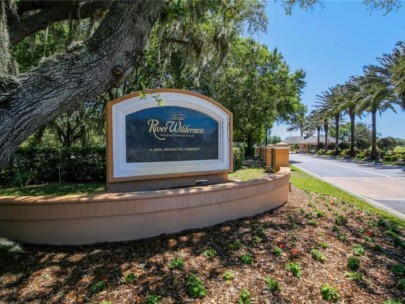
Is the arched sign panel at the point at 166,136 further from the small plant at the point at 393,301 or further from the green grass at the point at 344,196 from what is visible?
the small plant at the point at 393,301

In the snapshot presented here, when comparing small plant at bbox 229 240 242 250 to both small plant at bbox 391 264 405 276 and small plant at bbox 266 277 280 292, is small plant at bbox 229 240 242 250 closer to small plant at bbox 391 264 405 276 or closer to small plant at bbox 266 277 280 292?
small plant at bbox 266 277 280 292

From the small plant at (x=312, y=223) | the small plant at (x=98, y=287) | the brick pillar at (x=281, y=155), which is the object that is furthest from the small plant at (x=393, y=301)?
the brick pillar at (x=281, y=155)

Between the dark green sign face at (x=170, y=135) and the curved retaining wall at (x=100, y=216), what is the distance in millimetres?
1890

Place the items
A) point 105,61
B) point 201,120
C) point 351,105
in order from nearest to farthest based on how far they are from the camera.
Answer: point 105,61, point 201,120, point 351,105

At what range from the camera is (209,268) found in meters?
3.19

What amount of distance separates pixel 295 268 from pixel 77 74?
3.23 m

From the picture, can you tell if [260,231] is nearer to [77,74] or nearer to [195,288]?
[195,288]

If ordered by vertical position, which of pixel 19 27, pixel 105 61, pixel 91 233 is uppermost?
pixel 19 27

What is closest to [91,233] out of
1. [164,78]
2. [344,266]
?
[344,266]

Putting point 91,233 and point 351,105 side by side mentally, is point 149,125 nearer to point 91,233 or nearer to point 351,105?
point 91,233

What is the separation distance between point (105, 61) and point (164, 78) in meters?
11.1

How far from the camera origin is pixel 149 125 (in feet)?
19.7

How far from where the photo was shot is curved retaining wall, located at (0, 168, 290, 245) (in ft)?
12.4

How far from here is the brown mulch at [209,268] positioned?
2.75 meters
